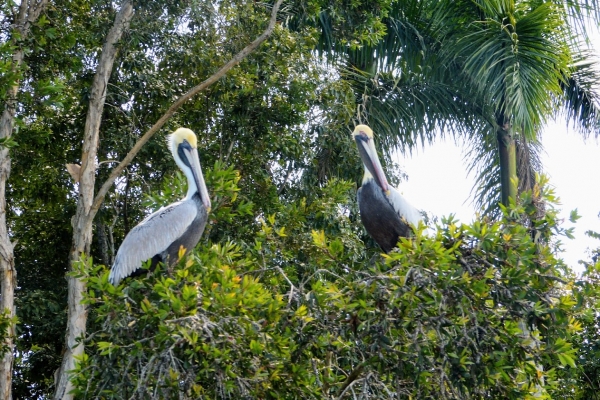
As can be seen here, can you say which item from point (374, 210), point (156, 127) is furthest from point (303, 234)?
point (156, 127)

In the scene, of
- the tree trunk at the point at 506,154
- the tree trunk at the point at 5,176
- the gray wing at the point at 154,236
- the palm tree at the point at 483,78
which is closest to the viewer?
the gray wing at the point at 154,236

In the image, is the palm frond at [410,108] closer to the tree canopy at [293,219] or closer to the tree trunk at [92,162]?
the tree canopy at [293,219]

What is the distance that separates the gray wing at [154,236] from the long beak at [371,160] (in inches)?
70.6

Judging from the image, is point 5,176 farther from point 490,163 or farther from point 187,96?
point 490,163

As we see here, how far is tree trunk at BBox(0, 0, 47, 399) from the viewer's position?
974 cm

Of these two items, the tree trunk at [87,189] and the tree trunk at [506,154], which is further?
the tree trunk at [506,154]

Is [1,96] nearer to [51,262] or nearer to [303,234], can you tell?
[303,234]

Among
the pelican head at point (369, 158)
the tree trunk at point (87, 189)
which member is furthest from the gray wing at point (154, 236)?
the tree trunk at point (87, 189)

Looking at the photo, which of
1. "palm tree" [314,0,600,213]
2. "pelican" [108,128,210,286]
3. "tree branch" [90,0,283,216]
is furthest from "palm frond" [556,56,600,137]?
"pelican" [108,128,210,286]

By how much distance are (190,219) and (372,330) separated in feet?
8.85

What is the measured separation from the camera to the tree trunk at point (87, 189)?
10031 millimetres

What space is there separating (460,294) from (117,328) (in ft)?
6.70

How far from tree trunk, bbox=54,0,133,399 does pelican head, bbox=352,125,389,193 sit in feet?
10.7

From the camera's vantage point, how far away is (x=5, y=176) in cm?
1060
